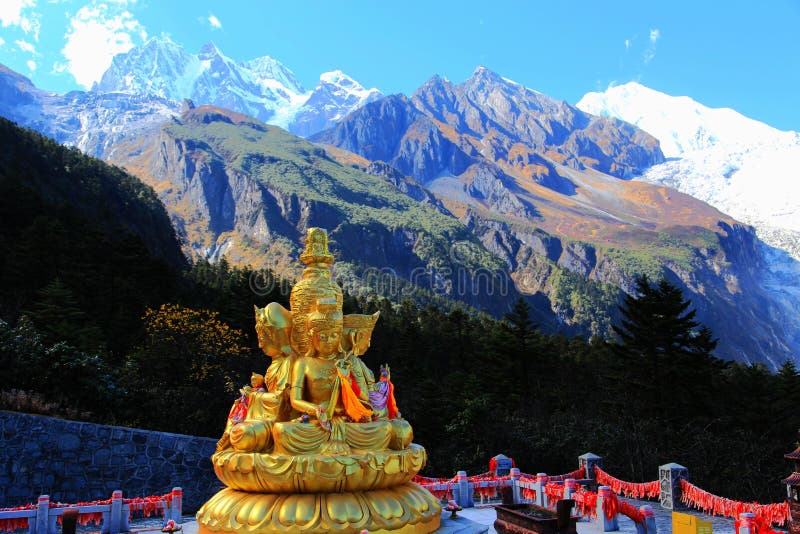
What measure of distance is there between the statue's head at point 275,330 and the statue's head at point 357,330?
78 centimetres

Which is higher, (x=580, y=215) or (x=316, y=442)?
(x=580, y=215)

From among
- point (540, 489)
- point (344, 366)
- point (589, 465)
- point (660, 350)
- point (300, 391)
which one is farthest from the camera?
point (660, 350)

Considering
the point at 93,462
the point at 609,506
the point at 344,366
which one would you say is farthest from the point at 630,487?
the point at 93,462

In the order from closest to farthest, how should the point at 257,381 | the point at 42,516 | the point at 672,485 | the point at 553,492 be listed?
1. the point at 257,381
2. the point at 42,516
3. the point at 553,492
4. the point at 672,485

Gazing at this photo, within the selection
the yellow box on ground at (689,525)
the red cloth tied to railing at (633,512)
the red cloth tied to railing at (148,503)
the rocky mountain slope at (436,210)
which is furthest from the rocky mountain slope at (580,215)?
the red cloth tied to railing at (148,503)

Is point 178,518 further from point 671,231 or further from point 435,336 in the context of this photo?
point 671,231

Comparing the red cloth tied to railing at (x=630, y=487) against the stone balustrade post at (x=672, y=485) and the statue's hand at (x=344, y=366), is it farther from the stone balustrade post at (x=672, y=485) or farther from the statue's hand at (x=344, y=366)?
the statue's hand at (x=344, y=366)

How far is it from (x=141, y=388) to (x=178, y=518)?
20.5 ft

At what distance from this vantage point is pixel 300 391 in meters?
8.42

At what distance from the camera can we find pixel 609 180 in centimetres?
16638

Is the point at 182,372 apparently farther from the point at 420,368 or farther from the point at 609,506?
the point at 609,506

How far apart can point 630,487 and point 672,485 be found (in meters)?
0.83

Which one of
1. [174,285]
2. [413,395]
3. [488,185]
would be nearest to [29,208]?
[174,285]

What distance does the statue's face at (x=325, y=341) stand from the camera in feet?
28.7
